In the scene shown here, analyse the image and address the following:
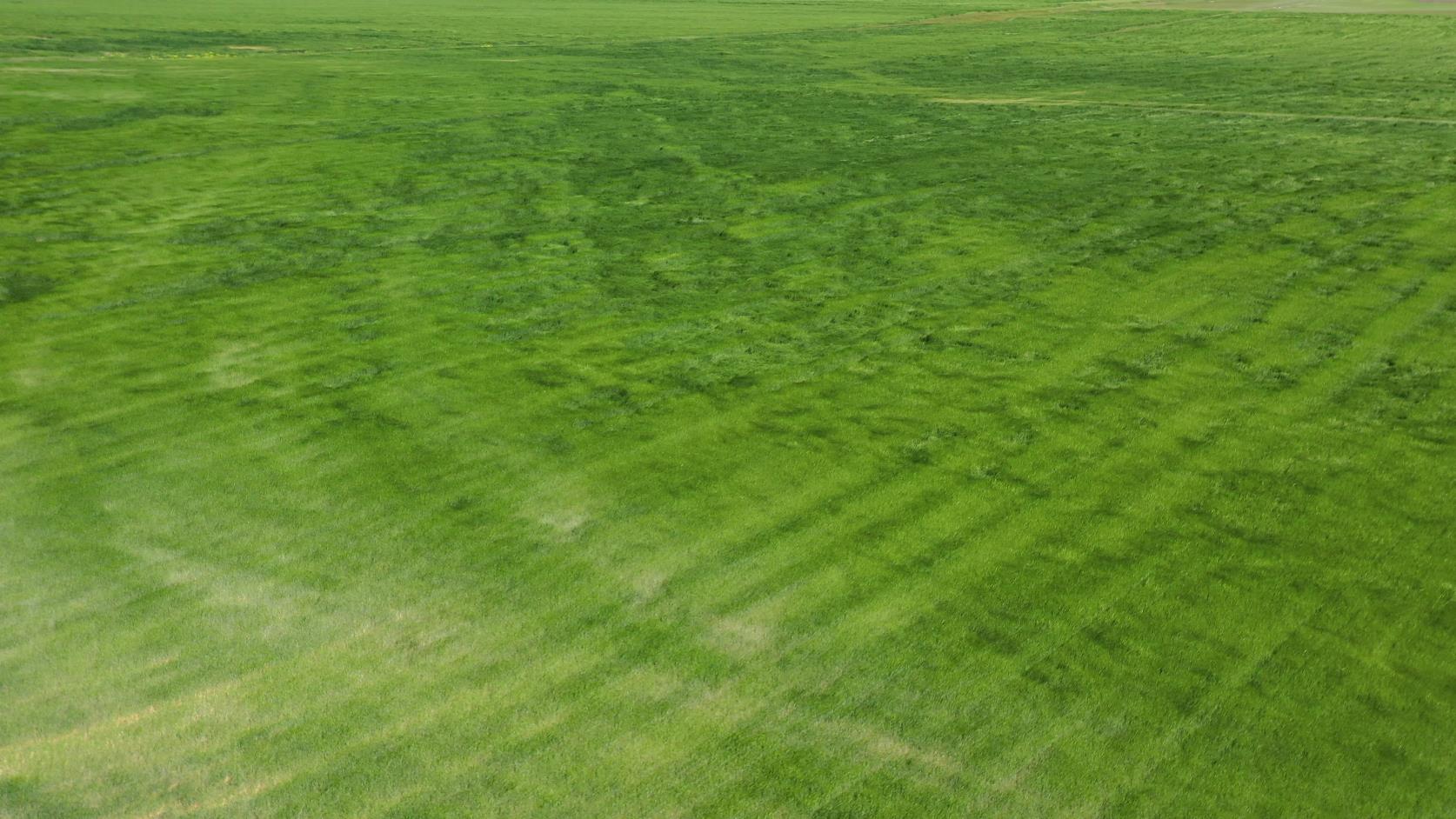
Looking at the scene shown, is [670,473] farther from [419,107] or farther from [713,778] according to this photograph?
[419,107]

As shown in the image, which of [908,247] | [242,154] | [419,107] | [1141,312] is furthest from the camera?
[419,107]

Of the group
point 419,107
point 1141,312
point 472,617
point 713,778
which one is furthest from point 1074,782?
point 419,107

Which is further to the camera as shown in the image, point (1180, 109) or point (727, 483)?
point (1180, 109)

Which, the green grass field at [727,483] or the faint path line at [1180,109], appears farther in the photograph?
the faint path line at [1180,109]

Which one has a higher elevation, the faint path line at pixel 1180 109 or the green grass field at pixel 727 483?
the faint path line at pixel 1180 109

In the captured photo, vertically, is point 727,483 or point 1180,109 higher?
point 1180,109
